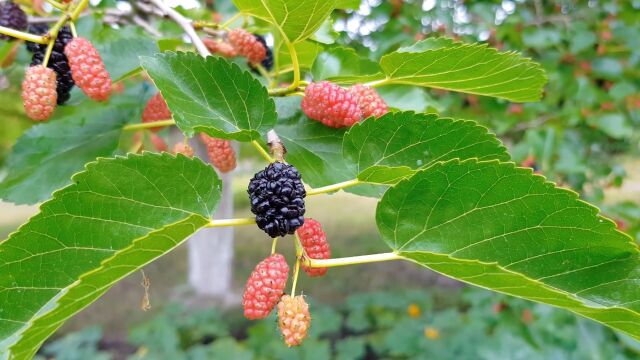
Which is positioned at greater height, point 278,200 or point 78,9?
point 78,9

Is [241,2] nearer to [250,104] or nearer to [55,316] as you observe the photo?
[250,104]

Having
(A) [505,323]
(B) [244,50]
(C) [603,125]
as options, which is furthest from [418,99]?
(C) [603,125]

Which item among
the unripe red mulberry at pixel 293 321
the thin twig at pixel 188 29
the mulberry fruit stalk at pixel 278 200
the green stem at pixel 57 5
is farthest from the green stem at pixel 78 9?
the unripe red mulberry at pixel 293 321

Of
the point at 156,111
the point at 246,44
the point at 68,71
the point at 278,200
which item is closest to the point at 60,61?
the point at 68,71

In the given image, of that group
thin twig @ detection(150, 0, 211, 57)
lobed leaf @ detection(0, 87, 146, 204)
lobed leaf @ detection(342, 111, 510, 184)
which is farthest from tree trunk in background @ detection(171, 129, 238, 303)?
lobed leaf @ detection(342, 111, 510, 184)

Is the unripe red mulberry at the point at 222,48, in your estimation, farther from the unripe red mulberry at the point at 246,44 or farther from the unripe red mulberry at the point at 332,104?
the unripe red mulberry at the point at 332,104

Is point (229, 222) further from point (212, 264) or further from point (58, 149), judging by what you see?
point (212, 264)

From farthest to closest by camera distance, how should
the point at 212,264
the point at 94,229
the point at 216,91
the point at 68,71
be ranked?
the point at 212,264 → the point at 68,71 → the point at 216,91 → the point at 94,229
